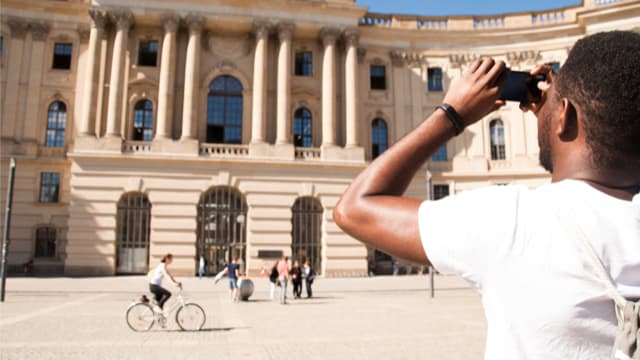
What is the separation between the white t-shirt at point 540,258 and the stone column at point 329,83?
3373 cm

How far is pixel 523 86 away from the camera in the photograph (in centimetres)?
187

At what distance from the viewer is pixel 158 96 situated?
35281mm

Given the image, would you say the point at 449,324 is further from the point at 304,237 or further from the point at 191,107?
the point at 191,107

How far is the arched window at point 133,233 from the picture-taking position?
31.6 metres

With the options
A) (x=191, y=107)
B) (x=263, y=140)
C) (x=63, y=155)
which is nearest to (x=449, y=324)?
(x=263, y=140)

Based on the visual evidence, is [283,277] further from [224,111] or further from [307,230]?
[224,111]

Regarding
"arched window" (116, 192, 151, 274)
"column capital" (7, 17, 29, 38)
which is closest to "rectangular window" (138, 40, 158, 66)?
"column capital" (7, 17, 29, 38)

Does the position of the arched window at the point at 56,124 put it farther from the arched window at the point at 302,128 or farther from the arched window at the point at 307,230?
the arched window at the point at 307,230

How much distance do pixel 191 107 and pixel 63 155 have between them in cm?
996

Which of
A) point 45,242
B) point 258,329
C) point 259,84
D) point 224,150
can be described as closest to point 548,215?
point 258,329

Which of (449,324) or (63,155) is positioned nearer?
(449,324)

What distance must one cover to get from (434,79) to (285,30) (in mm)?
11953

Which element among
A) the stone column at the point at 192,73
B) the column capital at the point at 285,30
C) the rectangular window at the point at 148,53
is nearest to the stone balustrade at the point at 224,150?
the stone column at the point at 192,73

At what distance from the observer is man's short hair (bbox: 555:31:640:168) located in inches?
65.2
